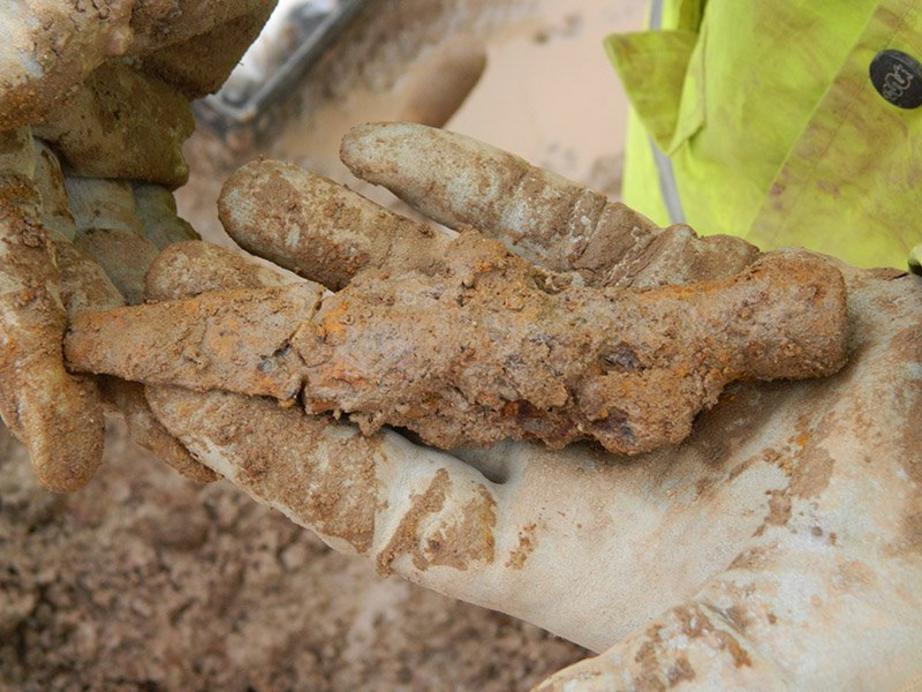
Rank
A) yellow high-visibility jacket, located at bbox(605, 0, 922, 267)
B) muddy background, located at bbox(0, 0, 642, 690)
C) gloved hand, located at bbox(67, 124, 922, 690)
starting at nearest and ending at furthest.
A: gloved hand, located at bbox(67, 124, 922, 690) → yellow high-visibility jacket, located at bbox(605, 0, 922, 267) → muddy background, located at bbox(0, 0, 642, 690)

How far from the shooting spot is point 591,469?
1.08m

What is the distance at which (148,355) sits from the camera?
3.30ft

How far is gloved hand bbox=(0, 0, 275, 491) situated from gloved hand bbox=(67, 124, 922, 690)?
2.2 inches

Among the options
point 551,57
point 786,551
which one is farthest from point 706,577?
point 551,57

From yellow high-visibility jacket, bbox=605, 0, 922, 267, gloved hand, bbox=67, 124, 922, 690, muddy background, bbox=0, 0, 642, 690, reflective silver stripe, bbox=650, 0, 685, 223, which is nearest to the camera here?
gloved hand, bbox=67, 124, 922, 690

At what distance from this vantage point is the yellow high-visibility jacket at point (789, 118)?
112cm

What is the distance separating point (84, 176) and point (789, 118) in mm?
877

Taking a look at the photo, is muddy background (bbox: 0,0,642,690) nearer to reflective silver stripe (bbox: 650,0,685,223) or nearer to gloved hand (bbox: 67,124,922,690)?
reflective silver stripe (bbox: 650,0,685,223)

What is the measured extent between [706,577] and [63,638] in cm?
167

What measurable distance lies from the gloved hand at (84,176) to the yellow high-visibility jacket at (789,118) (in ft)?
1.98

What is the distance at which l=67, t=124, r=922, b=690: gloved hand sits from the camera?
84cm

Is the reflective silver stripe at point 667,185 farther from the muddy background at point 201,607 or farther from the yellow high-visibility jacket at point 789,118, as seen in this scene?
the muddy background at point 201,607

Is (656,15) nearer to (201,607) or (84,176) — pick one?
(84,176)

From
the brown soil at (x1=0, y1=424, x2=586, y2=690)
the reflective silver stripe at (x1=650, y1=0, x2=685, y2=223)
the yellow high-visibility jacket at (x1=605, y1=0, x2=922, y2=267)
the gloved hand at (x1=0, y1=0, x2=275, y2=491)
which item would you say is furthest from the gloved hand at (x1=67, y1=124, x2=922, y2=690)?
the brown soil at (x1=0, y1=424, x2=586, y2=690)
